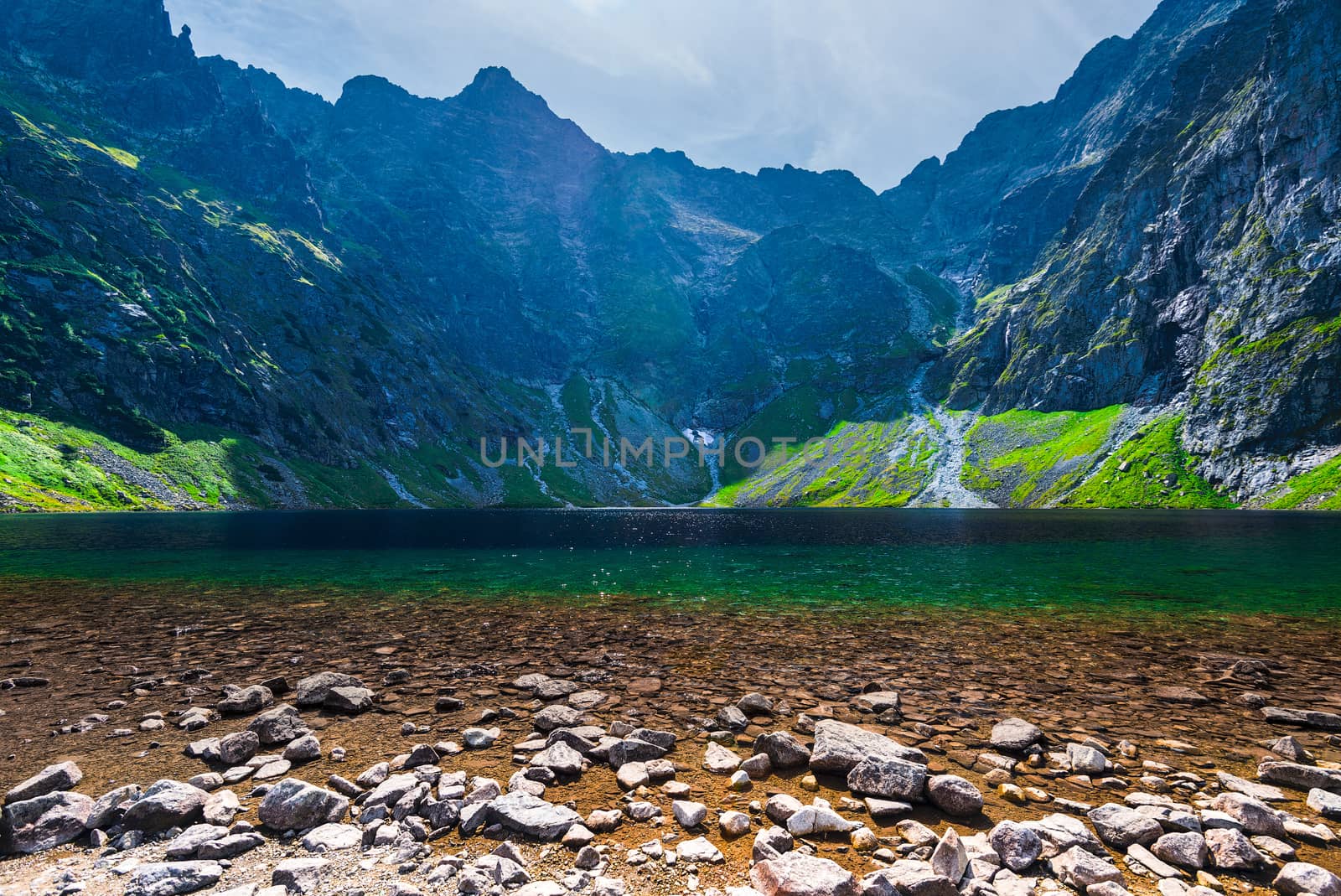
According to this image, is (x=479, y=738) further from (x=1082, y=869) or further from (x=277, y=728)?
(x=1082, y=869)

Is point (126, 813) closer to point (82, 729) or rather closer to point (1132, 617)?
point (82, 729)

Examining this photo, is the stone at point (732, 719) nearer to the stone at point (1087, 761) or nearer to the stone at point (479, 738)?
the stone at point (479, 738)

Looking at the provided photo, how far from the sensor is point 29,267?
16812 centimetres

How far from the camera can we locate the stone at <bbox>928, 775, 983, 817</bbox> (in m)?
9.54

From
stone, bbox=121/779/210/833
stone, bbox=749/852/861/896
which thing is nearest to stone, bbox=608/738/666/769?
stone, bbox=749/852/861/896

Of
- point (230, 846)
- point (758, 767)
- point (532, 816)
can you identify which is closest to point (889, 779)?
→ point (758, 767)

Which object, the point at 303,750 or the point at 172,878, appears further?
the point at 303,750

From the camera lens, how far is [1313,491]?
138m

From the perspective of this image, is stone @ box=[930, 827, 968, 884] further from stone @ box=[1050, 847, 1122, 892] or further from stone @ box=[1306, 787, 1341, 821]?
stone @ box=[1306, 787, 1341, 821]

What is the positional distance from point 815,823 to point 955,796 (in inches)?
101

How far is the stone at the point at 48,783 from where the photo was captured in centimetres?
993

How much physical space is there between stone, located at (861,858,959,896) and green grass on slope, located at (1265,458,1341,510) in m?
194

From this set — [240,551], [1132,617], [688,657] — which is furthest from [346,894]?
[240,551]

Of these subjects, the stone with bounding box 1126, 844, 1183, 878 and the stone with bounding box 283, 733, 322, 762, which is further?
the stone with bounding box 283, 733, 322, 762
